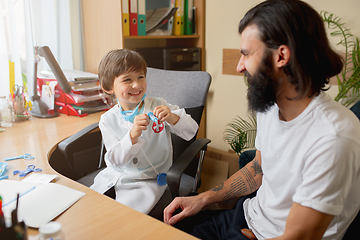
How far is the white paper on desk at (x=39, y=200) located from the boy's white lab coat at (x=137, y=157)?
319 millimetres

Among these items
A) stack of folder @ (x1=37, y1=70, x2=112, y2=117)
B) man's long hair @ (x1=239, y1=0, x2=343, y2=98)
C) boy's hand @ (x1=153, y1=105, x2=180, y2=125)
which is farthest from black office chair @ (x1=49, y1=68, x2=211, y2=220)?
man's long hair @ (x1=239, y1=0, x2=343, y2=98)

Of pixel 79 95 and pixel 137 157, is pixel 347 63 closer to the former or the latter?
pixel 137 157

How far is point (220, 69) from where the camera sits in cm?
277

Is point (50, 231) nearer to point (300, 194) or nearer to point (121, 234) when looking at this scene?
point (121, 234)

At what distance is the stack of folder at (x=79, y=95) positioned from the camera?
2.00m

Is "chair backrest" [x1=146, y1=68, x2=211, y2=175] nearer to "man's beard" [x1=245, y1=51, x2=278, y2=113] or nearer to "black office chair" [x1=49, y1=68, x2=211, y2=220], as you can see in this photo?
"black office chair" [x1=49, y1=68, x2=211, y2=220]

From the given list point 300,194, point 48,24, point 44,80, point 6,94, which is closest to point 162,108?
point 300,194

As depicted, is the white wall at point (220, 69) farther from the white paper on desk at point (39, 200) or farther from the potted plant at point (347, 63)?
the white paper on desk at point (39, 200)

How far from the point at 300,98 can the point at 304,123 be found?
0.07 meters

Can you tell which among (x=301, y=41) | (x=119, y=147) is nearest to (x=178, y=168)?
(x=119, y=147)

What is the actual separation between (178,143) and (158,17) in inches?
51.9

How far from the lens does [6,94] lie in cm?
203

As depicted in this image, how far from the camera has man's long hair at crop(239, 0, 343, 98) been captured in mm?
843

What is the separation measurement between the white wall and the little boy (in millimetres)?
1323
